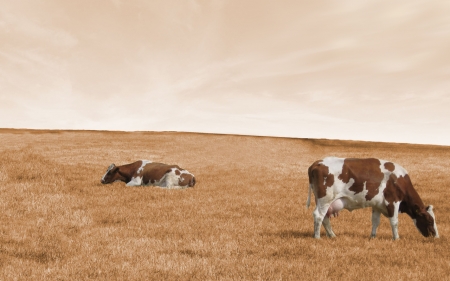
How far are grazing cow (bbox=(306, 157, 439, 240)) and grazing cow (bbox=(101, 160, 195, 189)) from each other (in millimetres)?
9636

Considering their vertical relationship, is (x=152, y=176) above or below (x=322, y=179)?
below

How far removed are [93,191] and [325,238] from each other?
10.6 m

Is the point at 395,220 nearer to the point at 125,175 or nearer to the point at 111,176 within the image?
the point at 125,175

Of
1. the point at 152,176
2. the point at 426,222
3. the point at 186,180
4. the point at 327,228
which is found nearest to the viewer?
the point at 327,228

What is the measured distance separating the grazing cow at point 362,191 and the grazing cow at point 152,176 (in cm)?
964

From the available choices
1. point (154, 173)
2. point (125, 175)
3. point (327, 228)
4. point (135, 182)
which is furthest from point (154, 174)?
point (327, 228)

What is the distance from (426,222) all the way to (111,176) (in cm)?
1437

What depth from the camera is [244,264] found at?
22.2 ft

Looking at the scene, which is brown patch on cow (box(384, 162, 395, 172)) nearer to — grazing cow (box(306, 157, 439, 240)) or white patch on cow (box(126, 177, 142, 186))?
grazing cow (box(306, 157, 439, 240))

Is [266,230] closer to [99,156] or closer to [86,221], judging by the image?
[86,221]

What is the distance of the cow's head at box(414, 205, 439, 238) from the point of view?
9078 millimetres

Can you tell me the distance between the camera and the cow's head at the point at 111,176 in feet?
58.9

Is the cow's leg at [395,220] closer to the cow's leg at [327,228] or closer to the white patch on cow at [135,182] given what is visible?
the cow's leg at [327,228]

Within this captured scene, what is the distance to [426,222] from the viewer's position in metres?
9.14
